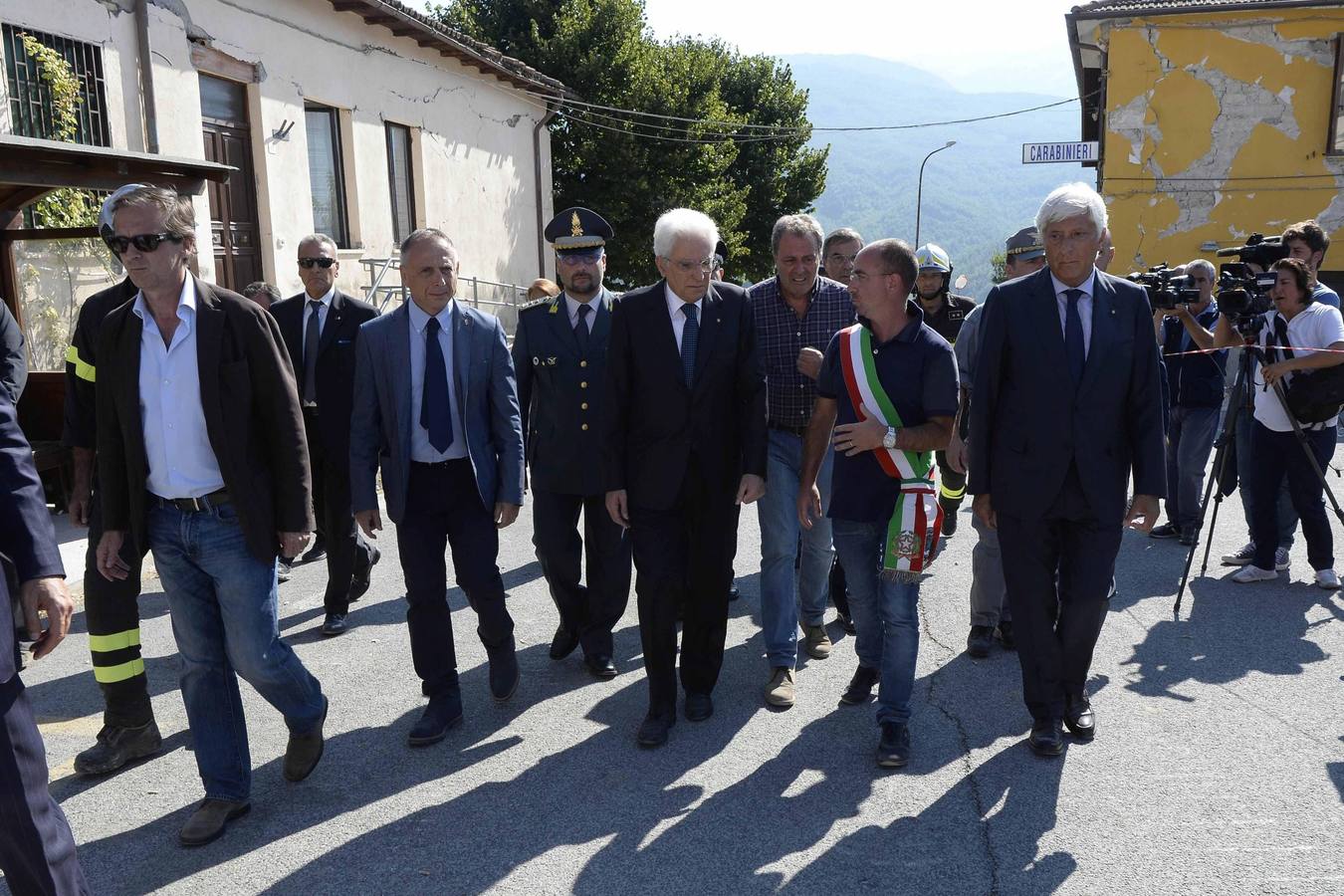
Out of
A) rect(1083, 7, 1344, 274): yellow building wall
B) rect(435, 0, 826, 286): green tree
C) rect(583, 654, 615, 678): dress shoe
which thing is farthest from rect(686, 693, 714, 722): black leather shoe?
rect(435, 0, 826, 286): green tree

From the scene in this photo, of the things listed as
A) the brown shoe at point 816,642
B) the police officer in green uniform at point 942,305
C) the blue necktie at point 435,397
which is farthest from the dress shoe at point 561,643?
the police officer in green uniform at point 942,305

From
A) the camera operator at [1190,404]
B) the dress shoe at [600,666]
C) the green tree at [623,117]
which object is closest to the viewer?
the dress shoe at [600,666]

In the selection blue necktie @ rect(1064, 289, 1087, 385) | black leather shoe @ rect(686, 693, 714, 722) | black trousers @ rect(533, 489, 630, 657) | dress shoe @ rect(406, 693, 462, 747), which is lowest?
black leather shoe @ rect(686, 693, 714, 722)

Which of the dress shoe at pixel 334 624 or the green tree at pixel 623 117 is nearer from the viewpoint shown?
the dress shoe at pixel 334 624

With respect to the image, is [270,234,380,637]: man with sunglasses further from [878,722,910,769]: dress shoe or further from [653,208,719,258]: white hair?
[878,722,910,769]: dress shoe

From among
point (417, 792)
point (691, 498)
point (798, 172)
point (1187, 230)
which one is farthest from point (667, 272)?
point (798, 172)

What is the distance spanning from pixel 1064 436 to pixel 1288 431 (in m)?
3.09

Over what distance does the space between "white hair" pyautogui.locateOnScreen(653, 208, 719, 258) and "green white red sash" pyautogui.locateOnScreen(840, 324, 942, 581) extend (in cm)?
69

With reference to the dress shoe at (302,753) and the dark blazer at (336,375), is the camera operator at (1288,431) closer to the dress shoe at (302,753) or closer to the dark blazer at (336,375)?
the dark blazer at (336,375)

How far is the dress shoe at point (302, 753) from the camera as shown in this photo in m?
3.83

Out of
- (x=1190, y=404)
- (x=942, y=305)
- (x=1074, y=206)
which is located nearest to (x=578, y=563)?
(x=1074, y=206)

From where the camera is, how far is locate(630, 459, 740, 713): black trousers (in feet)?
14.0

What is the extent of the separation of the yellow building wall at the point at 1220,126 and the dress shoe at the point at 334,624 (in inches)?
715

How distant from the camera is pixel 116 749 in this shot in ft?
13.2
